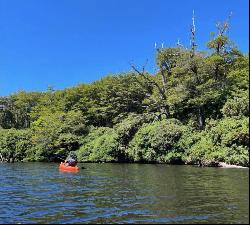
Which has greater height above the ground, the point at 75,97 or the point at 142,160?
the point at 75,97

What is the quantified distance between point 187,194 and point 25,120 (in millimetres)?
90218

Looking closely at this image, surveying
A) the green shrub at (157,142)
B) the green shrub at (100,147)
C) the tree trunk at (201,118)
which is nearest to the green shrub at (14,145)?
the green shrub at (100,147)

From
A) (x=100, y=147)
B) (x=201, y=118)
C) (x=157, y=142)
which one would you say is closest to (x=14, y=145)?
(x=100, y=147)

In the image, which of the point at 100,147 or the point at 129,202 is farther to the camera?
the point at 100,147

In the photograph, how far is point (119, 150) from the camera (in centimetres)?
6156

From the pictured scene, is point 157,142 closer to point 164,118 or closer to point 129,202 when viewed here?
point 164,118

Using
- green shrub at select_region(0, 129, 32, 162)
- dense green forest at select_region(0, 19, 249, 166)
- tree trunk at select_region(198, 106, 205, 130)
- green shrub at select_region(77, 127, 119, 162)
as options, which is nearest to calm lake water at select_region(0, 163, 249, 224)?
dense green forest at select_region(0, 19, 249, 166)

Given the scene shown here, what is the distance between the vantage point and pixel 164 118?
61.9 m

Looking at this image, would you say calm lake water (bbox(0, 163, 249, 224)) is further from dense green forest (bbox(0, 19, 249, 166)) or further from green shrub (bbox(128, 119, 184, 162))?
green shrub (bbox(128, 119, 184, 162))

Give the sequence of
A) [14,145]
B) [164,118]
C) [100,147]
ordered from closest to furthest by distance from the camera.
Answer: [164,118]
[100,147]
[14,145]

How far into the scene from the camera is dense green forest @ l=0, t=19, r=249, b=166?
4853cm

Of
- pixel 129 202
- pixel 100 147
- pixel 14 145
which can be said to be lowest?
pixel 129 202

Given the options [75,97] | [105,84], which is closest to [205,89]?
[105,84]

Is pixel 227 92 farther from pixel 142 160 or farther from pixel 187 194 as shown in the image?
pixel 187 194
